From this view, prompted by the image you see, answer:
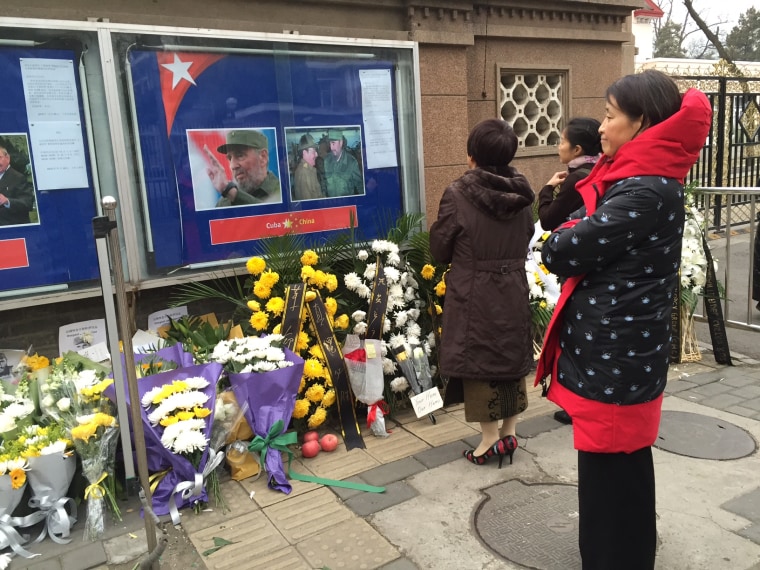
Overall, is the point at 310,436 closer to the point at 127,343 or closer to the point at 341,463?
the point at 341,463

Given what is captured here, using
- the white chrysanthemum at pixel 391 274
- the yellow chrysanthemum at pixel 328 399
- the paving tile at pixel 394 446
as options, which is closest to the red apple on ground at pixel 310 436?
the yellow chrysanthemum at pixel 328 399

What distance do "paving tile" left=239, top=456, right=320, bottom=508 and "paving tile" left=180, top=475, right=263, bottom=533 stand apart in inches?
1.2

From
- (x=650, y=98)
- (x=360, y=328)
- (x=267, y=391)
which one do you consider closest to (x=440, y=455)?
(x=360, y=328)

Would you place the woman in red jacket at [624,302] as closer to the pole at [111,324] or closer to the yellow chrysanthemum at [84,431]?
the pole at [111,324]

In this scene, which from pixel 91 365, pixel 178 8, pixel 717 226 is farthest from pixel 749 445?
pixel 717 226

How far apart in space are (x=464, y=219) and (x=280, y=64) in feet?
6.67

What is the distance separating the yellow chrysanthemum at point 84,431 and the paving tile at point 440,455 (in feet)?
5.65

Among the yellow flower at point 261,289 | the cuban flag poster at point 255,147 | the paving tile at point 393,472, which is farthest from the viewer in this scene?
the cuban flag poster at point 255,147

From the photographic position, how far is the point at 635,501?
2311 mm

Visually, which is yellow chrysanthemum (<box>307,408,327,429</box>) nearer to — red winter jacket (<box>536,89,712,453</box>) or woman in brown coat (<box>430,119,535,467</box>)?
woman in brown coat (<box>430,119,535,467</box>)

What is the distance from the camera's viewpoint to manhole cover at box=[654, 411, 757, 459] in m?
3.66

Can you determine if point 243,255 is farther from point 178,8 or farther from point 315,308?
point 178,8

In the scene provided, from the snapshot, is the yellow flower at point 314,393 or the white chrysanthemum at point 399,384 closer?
the yellow flower at point 314,393

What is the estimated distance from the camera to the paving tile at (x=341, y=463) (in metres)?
3.54
